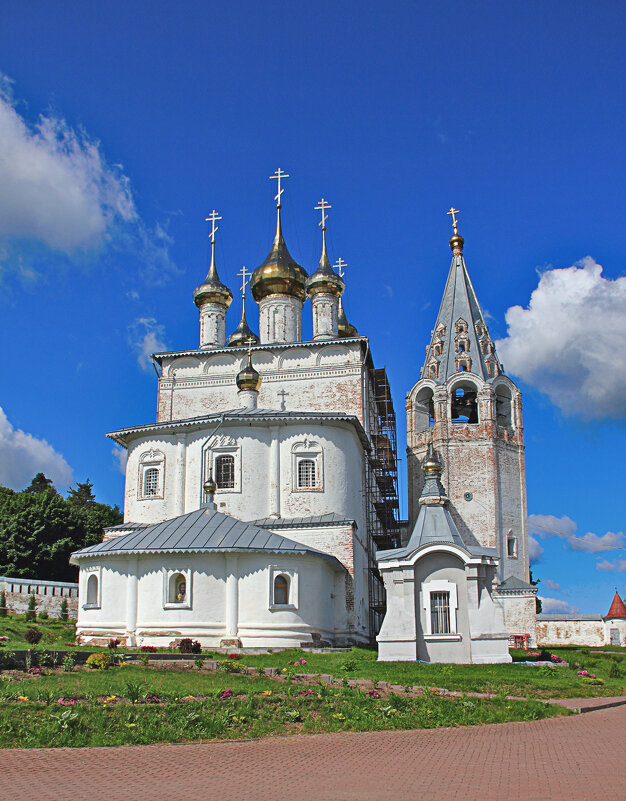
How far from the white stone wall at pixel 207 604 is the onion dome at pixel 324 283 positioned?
13416 mm

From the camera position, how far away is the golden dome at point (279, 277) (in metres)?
31.6

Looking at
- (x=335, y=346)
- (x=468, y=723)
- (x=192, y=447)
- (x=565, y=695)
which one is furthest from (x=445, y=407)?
(x=468, y=723)

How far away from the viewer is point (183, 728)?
8.13m

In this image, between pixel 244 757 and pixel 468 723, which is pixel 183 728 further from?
pixel 468 723

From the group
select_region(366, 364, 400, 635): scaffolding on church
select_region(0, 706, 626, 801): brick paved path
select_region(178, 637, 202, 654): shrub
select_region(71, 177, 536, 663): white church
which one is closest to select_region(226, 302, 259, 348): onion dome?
select_region(71, 177, 536, 663): white church

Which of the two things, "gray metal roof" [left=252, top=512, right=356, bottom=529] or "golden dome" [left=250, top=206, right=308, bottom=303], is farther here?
"golden dome" [left=250, top=206, right=308, bottom=303]

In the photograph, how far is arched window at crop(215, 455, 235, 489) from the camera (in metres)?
25.0

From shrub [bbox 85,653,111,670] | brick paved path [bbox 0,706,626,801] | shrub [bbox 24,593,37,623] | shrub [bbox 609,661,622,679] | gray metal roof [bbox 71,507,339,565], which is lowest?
shrub [bbox 609,661,622,679]

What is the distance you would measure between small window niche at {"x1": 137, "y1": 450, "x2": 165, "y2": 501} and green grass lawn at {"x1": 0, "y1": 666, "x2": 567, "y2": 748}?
47.6 ft

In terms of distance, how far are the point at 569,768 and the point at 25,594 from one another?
24.6 meters

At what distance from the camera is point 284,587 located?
2070 cm

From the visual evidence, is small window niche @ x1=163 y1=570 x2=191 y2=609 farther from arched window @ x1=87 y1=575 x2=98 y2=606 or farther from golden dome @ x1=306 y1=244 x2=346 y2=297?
golden dome @ x1=306 y1=244 x2=346 y2=297

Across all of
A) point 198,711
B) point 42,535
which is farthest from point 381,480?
point 198,711

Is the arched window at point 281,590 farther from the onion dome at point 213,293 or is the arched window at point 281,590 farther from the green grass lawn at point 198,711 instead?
the onion dome at point 213,293
